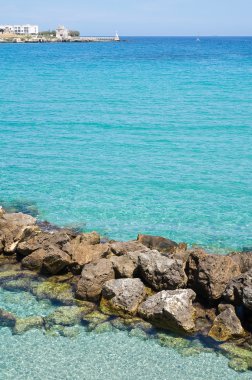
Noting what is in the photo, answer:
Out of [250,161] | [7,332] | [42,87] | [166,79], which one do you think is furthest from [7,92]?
[7,332]

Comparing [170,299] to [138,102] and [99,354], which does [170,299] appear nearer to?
[99,354]

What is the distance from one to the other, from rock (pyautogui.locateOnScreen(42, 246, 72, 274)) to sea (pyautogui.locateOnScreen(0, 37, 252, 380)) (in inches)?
51.4

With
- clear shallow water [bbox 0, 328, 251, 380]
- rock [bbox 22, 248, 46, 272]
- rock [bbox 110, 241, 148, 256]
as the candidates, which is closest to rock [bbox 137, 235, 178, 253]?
rock [bbox 110, 241, 148, 256]

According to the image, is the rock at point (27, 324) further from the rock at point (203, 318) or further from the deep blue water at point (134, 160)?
the deep blue water at point (134, 160)

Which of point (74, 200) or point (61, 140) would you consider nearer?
point (74, 200)

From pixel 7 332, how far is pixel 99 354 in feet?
6.92

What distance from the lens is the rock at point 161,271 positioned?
492 inches

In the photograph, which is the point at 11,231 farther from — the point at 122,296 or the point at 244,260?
the point at 244,260

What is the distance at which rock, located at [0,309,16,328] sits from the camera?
11711mm

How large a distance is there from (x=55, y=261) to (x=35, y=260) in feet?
2.47

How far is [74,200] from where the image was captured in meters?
20.0

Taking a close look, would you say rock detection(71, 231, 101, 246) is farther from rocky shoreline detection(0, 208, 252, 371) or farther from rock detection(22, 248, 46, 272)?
rock detection(22, 248, 46, 272)

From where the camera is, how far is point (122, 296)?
12.1 metres

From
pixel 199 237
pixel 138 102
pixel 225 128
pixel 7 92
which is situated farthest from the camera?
pixel 7 92
